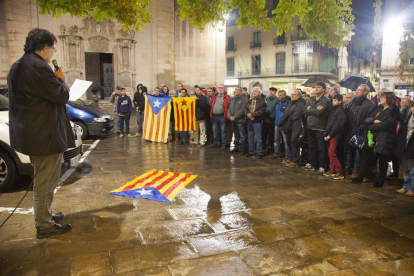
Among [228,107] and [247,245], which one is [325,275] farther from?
[228,107]

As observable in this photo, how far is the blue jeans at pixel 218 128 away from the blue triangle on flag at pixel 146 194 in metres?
4.59

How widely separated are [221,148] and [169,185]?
421 centimetres

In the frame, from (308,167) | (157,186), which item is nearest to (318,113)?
(308,167)

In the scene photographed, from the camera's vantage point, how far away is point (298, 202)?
4.83m

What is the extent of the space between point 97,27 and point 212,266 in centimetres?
1742

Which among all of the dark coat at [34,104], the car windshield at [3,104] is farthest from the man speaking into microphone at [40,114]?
the car windshield at [3,104]

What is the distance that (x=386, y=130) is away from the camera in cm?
566

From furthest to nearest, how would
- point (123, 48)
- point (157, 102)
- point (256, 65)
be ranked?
point (256, 65), point (123, 48), point (157, 102)

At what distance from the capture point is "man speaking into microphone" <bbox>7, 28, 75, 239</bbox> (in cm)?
315

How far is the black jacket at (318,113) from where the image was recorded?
6.66 metres

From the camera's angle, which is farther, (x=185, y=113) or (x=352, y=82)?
(x=352, y=82)

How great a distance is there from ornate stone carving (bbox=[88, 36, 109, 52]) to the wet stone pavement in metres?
13.2

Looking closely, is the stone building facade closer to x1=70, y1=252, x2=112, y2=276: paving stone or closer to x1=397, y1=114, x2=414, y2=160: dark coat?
x1=397, y1=114, x2=414, y2=160: dark coat

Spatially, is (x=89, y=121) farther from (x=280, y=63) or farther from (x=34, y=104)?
(x=280, y=63)
